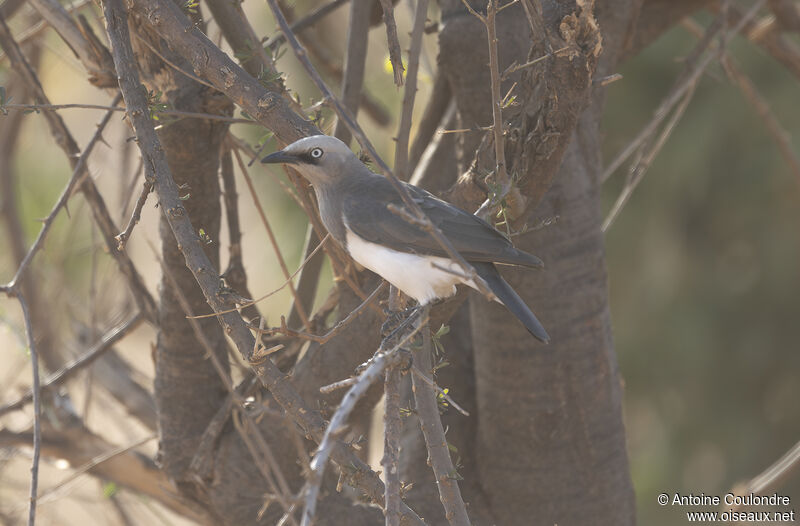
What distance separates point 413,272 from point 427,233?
0.38 ft

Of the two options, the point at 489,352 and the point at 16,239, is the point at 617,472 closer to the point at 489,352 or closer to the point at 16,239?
the point at 489,352

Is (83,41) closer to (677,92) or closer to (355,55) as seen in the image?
(355,55)

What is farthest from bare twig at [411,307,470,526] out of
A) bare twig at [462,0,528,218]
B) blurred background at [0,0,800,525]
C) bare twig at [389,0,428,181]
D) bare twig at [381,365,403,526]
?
blurred background at [0,0,800,525]

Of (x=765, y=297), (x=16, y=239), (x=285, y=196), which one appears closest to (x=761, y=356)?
(x=765, y=297)

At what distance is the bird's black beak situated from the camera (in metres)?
1.98

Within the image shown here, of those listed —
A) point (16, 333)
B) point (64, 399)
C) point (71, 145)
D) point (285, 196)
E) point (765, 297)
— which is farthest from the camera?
point (765, 297)

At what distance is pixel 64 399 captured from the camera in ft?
10.3

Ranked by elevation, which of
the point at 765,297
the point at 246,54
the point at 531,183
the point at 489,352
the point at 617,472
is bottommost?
the point at 765,297

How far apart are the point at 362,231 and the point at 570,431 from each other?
1.10m

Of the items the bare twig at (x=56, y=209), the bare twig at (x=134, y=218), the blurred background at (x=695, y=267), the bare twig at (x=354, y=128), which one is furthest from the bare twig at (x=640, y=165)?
the blurred background at (x=695, y=267)

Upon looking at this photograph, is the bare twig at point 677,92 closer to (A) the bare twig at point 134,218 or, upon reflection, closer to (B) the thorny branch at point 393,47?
(B) the thorny branch at point 393,47

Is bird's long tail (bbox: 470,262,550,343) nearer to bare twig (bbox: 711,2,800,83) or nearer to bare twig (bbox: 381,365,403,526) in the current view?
bare twig (bbox: 381,365,403,526)

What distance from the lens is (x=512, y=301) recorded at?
2.00 meters

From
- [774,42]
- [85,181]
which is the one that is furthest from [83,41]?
[774,42]
